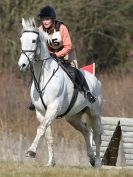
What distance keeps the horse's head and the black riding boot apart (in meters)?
1.17

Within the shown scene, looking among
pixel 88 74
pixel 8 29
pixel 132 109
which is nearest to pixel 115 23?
pixel 8 29

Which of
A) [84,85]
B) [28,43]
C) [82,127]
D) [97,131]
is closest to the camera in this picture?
[28,43]

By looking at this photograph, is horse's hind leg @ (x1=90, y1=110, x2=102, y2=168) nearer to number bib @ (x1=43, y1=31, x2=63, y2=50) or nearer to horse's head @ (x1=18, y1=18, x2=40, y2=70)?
number bib @ (x1=43, y1=31, x2=63, y2=50)

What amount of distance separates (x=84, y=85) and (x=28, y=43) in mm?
1678

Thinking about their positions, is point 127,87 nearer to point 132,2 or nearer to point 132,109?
point 132,109

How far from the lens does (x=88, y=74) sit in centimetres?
1450

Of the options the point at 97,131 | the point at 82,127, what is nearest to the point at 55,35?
the point at 82,127

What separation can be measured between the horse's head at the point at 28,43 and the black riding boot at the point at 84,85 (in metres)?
1.17

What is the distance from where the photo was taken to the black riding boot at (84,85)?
13.8m

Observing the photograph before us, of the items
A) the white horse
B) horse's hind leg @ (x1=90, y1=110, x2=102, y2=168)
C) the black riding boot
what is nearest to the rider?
the black riding boot

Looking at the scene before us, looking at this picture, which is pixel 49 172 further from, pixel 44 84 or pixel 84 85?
pixel 84 85

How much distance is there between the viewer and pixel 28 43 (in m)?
12.6

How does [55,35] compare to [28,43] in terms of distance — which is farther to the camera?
[55,35]

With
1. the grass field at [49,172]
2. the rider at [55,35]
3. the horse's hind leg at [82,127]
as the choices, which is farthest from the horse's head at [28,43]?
the horse's hind leg at [82,127]
